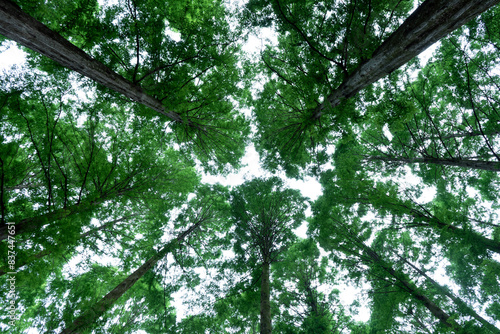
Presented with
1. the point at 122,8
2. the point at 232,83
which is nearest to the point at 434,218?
the point at 232,83

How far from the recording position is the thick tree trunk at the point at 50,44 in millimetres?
2795

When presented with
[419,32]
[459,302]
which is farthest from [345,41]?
[459,302]

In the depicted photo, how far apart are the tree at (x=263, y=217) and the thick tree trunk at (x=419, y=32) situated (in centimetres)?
586

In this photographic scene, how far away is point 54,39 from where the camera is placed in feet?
10.2

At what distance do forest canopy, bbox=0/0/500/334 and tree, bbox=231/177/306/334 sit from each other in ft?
0.24

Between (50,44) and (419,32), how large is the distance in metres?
5.47

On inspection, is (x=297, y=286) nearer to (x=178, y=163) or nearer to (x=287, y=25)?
(x=178, y=163)

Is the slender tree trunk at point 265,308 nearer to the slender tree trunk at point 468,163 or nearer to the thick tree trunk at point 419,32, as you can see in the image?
the thick tree trunk at point 419,32

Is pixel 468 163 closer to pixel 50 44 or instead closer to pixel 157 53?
pixel 157 53

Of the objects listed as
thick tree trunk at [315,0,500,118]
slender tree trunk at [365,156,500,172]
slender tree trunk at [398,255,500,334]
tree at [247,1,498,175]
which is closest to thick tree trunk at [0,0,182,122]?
tree at [247,1,498,175]

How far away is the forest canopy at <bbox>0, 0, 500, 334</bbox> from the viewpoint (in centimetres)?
386

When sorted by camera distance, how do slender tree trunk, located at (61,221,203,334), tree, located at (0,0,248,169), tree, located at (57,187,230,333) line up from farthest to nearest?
tree, located at (57,187,230,333) < slender tree trunk, located at (61,221,203,334) < tree, located at (0,0,248,169)

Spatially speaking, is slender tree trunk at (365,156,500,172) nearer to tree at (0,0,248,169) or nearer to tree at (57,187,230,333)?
tree at (0,0,248,169)

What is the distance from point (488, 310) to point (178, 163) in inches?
459
